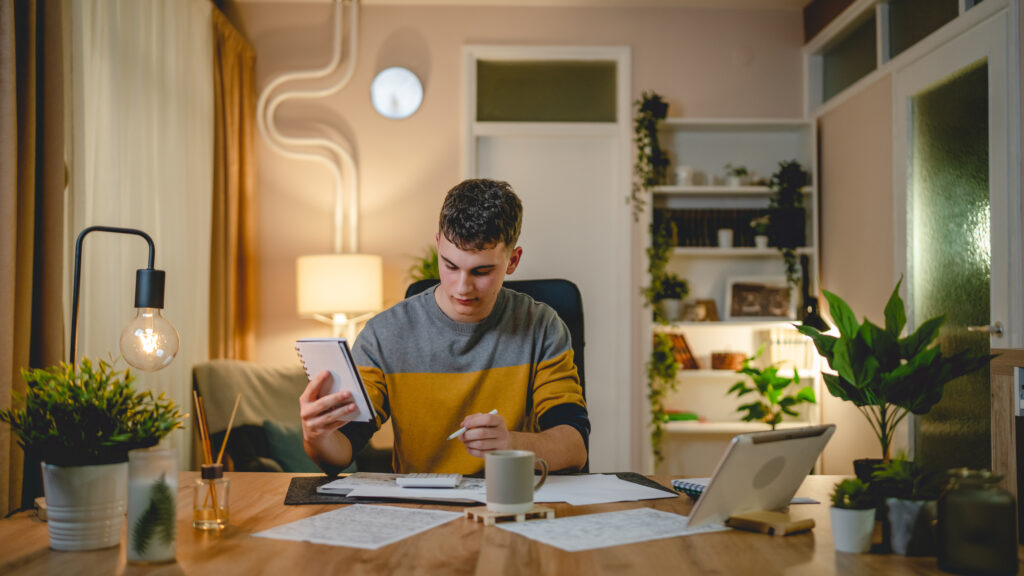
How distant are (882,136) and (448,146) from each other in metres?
2.07

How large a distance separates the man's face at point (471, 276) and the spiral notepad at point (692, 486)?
60 cm

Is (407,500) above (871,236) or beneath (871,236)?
beneath

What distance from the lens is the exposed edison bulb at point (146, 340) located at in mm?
1393

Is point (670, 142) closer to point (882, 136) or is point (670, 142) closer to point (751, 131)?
point (751, 131)

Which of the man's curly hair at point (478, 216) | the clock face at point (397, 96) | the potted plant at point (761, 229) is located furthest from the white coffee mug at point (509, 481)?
the clock face at point (397, 96)

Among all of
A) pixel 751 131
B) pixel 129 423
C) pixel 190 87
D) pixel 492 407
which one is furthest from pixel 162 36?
pixel 751 131

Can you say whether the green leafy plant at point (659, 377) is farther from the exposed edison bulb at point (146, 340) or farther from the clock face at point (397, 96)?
the exposed edison bulb at point (146, 340)

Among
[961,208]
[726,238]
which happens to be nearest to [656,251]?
[726,238]

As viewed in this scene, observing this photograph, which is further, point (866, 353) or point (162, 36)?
point (162, 36)

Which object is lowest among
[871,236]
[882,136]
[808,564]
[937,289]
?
[808,564]

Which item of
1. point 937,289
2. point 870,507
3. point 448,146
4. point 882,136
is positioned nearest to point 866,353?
point 870,507

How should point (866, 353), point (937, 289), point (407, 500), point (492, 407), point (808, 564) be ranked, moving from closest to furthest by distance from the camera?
1. point (808, 564)
2. point (866, 353)
3. point (407, 500)
4. point (492, 407)
5. point (937, 289)

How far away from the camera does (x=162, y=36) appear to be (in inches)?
126

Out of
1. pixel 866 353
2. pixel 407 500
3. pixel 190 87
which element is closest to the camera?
pixel 866 353
